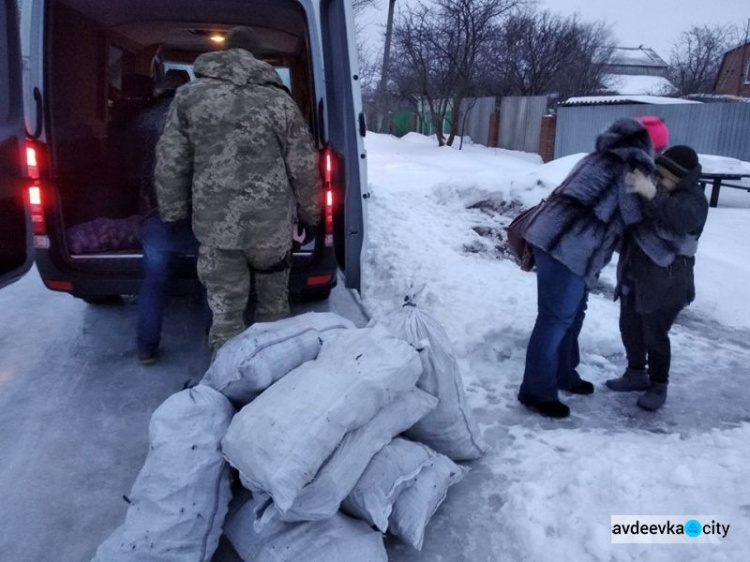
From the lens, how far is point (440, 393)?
2523 mm

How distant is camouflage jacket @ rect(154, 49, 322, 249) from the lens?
2.91 m

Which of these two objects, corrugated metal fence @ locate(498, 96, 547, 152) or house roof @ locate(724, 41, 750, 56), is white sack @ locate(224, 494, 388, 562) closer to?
corrugated metal fence @ locate(498, 96, 547, 152)

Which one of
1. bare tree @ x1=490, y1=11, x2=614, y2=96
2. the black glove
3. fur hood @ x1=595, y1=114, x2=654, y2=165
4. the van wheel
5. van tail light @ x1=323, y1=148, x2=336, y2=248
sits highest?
bare tree @ x1=490, y1=11, x2=614, y2=96

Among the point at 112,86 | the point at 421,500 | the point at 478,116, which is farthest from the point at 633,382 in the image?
the point at 478,116

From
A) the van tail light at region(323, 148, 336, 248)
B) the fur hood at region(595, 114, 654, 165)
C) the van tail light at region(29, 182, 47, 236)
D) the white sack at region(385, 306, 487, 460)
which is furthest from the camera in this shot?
the van tail light at region(323, 148, 336, 248)

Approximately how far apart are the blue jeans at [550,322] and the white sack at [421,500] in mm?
840

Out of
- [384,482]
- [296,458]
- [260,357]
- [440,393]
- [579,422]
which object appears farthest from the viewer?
[579,422]

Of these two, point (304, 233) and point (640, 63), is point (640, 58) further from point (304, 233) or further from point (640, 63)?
point (304, 233)

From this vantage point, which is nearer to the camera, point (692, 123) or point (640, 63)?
point (692, 123)

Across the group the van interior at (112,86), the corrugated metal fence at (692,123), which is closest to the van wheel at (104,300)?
the van interior at (112,86)

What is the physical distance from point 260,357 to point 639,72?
55470 millimetres

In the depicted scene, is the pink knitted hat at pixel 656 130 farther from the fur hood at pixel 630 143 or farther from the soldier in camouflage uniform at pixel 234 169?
the soldier in camouflage uniform at pixel 234 169

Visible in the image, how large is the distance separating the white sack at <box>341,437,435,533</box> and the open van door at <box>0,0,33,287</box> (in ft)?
7.05

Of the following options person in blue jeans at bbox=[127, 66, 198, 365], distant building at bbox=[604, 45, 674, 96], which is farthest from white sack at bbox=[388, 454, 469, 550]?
distant building at bbox=[604, 45, 674, 96]
